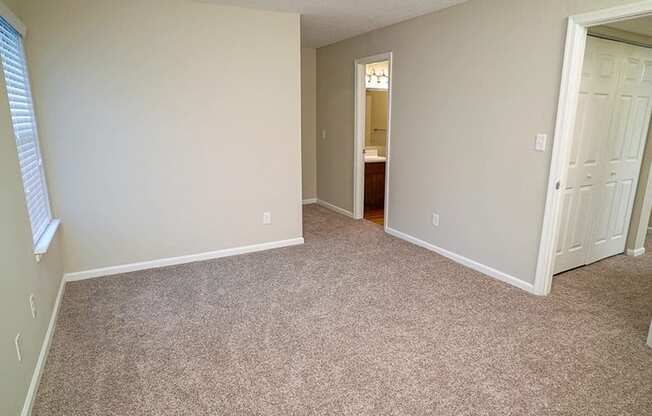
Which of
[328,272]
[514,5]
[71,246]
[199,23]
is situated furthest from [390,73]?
[71,246]

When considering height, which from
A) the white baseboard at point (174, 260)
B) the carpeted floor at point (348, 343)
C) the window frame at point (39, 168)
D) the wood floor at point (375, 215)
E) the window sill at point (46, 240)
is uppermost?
the window frame at point (39, 168)

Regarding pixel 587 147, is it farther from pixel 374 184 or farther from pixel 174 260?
pixel 174 260

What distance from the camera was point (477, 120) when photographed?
3.41 meters

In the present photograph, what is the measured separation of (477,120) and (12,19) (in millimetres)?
3536

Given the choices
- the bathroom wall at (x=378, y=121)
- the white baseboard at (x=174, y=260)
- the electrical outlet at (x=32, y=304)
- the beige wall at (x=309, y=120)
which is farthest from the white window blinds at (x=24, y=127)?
the bathroom wall at (x=378, y=121)

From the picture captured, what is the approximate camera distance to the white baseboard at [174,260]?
340cm

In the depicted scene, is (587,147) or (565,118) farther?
(587,147)

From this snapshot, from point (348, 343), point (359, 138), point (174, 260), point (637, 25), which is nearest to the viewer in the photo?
point (348, 343)

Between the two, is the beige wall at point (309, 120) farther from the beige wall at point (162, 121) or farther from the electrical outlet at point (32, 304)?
the electrical outlet at point (32, 304)

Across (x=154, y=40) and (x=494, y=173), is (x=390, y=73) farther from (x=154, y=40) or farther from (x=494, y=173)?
(x=154, y=40)

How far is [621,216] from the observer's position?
384 centimetres

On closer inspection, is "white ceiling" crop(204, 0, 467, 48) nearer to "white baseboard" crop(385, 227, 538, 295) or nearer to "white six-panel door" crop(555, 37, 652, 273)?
"white six-panel door" crop(555, 37, 652, 273)

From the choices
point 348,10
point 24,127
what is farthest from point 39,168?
point 348,10

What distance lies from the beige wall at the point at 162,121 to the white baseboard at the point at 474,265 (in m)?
1.52
